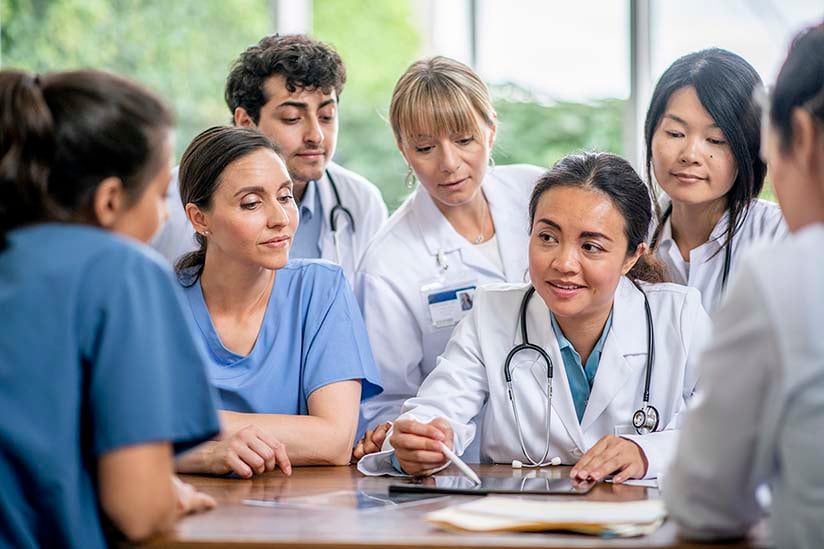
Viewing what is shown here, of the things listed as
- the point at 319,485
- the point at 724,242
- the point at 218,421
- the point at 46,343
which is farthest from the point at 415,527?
the point at 724,242

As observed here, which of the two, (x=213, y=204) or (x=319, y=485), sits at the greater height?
(x=213, y=204)

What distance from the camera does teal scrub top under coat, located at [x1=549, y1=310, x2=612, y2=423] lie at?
2121mm

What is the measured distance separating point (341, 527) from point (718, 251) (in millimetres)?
1319

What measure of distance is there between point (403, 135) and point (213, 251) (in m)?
0.62

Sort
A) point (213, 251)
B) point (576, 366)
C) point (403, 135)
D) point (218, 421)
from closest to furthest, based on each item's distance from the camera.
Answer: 1. point (218, 421)
2. point (576, 366)
3. point (213, 251)
4. point (403, 135)

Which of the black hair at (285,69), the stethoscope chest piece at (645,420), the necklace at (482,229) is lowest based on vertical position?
the stethoscope chest piece at (645,420)

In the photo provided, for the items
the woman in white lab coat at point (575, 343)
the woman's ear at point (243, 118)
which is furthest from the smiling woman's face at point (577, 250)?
the woman's ear at point (243, 118)

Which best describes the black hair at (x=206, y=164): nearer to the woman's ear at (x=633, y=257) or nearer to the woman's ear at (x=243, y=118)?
the woman's ear at (x=243, y=118)

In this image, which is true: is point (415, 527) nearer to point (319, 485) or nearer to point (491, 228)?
point (319, 485)

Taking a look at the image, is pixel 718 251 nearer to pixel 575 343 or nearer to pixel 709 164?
pixel 709 164

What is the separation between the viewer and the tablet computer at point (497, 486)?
5.63 ft

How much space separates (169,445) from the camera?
135 centimetres

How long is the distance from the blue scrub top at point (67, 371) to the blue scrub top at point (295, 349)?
2.73 feet

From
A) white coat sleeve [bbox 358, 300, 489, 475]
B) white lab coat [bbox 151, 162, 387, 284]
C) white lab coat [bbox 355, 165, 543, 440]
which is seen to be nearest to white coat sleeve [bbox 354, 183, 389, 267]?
white lab coat [bbox 151, 162, 387, 284]
